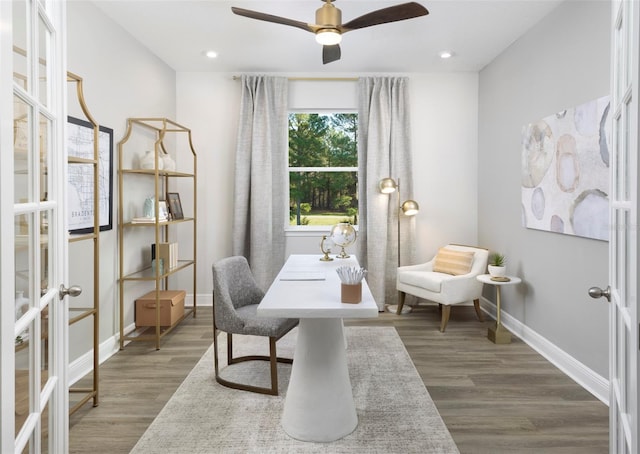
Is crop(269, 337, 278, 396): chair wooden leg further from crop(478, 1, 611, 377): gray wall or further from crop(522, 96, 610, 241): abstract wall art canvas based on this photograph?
crop(522, 96, 610, 241): abstract wall art canvas

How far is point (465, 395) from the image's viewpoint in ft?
8.53

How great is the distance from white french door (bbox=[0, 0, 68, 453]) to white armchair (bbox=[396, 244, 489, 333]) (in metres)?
3.17

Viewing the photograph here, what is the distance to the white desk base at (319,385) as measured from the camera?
6.82 ft

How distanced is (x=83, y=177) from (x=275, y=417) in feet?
6.68

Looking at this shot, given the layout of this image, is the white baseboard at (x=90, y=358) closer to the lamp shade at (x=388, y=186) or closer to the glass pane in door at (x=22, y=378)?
the glass pane in door at (x=22, y=378)

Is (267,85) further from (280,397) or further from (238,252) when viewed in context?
(280,397)

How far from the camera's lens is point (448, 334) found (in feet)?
12.6

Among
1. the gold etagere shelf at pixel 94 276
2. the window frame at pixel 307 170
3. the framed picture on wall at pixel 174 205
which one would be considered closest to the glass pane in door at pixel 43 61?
the gold etagere shelf at pixel 94 276

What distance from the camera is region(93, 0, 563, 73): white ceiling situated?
10.4 ft

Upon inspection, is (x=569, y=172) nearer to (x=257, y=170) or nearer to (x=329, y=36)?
(x=329, y=36)

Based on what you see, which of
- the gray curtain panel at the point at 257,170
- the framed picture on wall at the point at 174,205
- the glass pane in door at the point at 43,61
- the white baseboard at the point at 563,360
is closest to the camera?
the glass pane in door at the point at 43,61

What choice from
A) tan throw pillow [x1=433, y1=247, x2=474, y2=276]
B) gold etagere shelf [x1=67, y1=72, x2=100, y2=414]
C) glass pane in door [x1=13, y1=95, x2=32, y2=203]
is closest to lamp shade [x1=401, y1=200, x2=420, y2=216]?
tan throw pillow [x1=433, y1=247, x2=474, y2=276]

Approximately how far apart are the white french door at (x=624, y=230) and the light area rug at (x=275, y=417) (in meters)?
0.96

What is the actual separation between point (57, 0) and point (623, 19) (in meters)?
1.85
